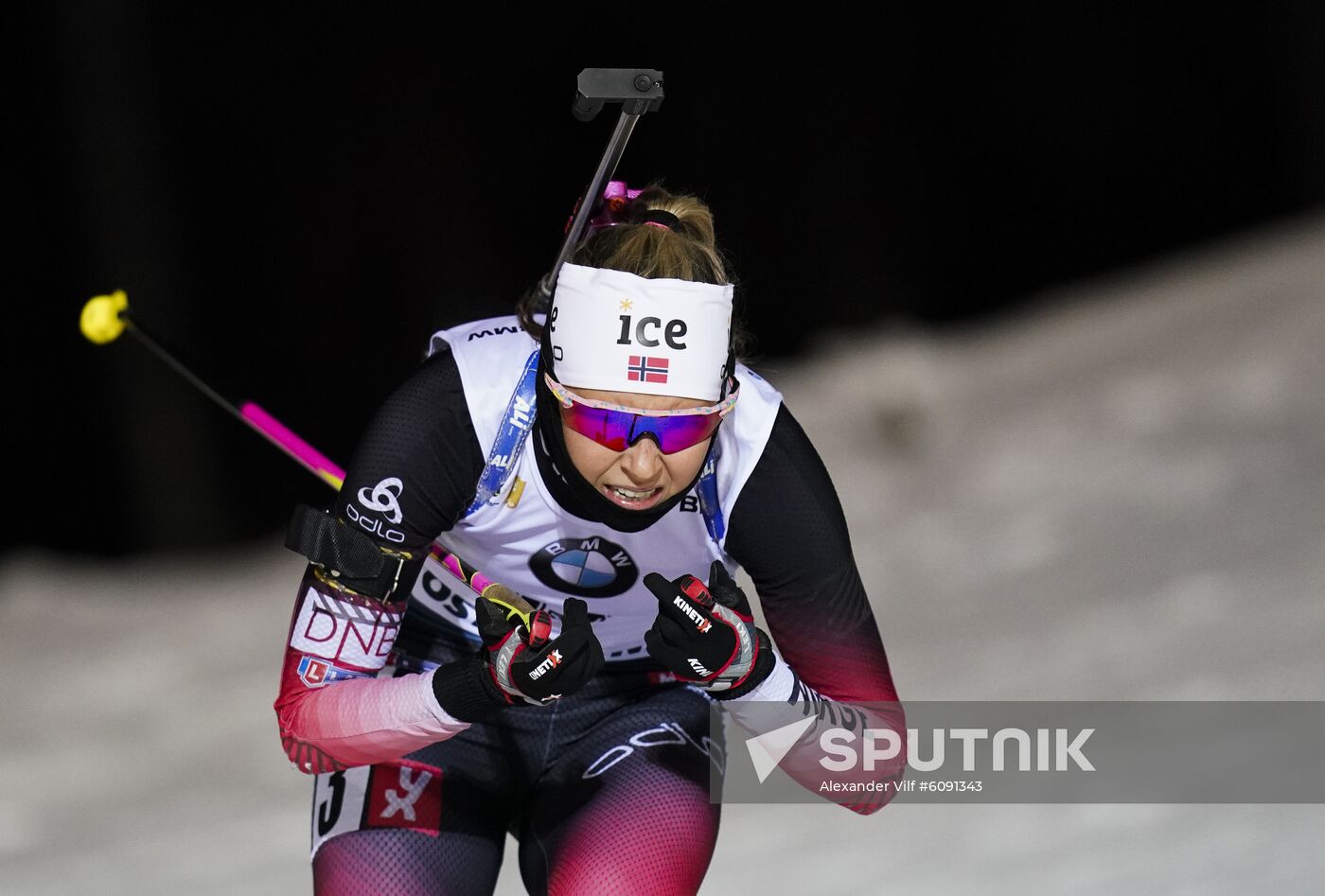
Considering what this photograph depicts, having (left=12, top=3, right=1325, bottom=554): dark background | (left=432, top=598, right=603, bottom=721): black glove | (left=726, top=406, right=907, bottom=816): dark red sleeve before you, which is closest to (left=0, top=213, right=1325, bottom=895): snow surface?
(left=12, top=3, right=1325, bottom=554): dark background

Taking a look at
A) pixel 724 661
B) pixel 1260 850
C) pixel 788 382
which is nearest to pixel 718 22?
pixel 788 382

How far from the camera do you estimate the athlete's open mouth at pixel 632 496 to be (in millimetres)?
2189

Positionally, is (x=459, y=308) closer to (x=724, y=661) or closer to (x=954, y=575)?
(x=954, y=575)

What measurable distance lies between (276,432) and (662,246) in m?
0.79

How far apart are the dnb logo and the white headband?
1.03 feet

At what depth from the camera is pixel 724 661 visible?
2.18m

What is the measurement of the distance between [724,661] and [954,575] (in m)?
2.34

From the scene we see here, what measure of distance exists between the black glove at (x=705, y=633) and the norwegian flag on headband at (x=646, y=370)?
250 millimetres

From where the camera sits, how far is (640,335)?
2.17 meters

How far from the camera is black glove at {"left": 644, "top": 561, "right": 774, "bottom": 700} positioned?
2.16 meters

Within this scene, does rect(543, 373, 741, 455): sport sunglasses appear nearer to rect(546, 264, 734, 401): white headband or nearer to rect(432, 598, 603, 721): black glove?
rect(546, 264, 734, 401): white headband
